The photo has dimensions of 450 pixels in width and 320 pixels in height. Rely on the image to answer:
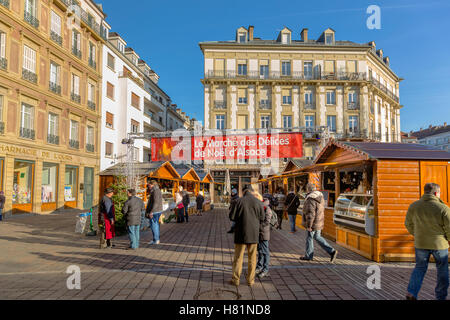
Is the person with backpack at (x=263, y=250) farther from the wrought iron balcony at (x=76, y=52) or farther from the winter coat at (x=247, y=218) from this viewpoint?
the wrought iron balcony at (x=76, y=52)

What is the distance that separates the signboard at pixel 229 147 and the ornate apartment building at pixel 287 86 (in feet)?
57.2

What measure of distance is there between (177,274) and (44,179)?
18109mm

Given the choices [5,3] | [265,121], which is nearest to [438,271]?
[5,3]

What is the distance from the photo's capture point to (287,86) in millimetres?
36906

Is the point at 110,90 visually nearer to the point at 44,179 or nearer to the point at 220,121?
the point at 44,179

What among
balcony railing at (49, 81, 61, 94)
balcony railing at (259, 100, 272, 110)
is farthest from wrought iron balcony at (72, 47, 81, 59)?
balcony railing at (259, 100, 272, 110)

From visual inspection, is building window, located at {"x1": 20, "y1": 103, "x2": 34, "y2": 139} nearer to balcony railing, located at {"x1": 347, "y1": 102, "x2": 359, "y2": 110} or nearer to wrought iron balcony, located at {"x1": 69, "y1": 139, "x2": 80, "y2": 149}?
wrought iron balcony, located at {"x1": 69, "y1": 139, "x2": 80, "y2": 149}

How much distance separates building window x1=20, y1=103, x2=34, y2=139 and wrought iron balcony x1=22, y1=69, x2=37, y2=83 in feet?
5.13

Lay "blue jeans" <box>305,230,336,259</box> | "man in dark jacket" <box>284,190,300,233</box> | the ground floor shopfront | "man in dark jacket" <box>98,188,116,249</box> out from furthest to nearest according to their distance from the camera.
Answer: the ground floor shopfront → "man in dark jacket" <box>284,190,300,233</box> → "man in dark jacket" <box>98,188,116,249</box> → "blue jeans" <box>305,230,336,259</box>

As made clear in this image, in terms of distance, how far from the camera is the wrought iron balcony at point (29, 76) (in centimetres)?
1830

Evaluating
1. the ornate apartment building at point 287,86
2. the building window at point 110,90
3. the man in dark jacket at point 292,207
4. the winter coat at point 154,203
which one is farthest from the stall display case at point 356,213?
the ornate apartment building at point 287,86

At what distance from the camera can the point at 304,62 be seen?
3719 cm

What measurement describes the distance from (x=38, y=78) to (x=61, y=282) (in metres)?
18.0

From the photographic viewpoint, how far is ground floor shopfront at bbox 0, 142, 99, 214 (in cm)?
1708
